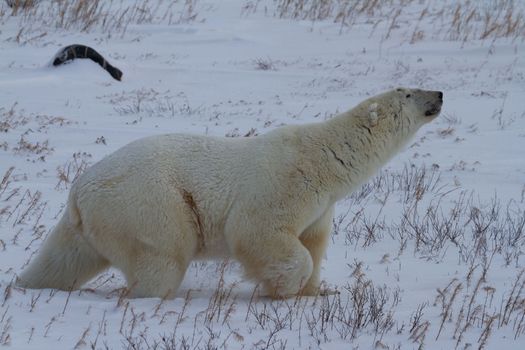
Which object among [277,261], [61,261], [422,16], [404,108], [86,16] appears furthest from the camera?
[422,16]

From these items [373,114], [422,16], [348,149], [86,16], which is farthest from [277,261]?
[422,16]

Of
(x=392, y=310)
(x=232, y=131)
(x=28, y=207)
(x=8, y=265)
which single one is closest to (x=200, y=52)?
(x=232, y=131)

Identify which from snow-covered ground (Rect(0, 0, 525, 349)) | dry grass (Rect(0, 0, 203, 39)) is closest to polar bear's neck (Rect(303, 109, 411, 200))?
snow-covered ground (Rect(0, 0, 525, 349))

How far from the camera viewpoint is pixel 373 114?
5.75 meters

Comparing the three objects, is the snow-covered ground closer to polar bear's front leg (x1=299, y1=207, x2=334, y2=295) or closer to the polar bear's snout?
polar bear's front leg (x1=299, y1=207, x2=334, y2=295)

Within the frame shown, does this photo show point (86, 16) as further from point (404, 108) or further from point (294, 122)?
point (404, 108)

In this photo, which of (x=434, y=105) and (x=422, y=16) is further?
(x=422, y=16)

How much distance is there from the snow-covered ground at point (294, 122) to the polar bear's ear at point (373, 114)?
3.39 ft

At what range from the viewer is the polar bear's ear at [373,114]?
5.75m

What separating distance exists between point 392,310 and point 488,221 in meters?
2.57

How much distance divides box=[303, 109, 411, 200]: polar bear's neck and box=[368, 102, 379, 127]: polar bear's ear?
43 millimetres

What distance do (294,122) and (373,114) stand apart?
5615 mm

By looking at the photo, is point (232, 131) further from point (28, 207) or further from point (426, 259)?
point (426, 259)

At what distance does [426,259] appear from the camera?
620 cm
